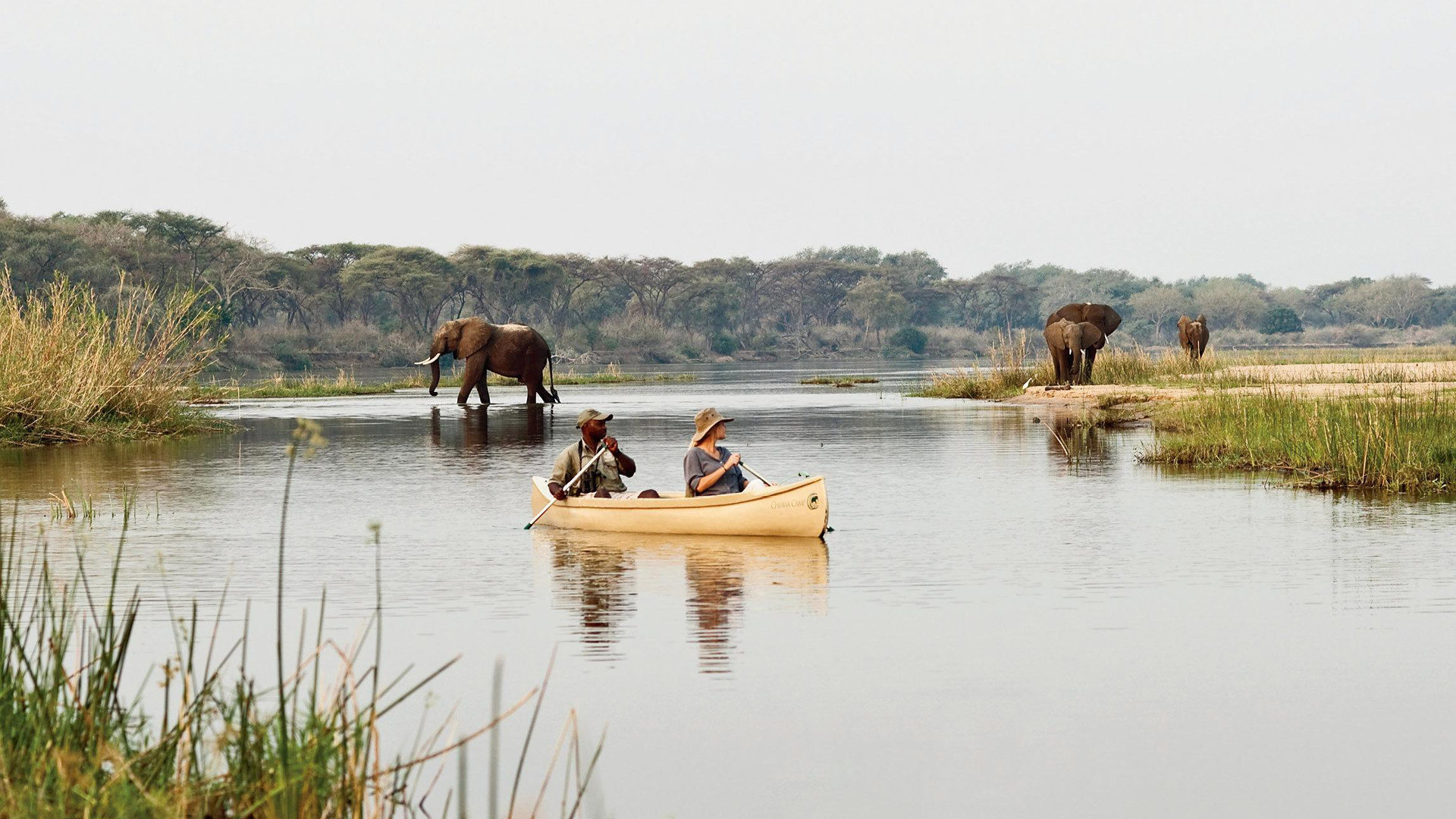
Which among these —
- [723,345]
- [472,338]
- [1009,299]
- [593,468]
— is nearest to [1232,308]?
[1009,299]

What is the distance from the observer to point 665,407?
1375 inches

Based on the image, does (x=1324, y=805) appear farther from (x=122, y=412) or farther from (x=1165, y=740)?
(x=122, y=412)

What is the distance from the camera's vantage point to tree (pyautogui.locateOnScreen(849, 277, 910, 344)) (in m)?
107

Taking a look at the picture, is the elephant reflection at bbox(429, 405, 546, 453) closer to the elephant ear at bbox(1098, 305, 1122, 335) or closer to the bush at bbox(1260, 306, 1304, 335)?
the elephant ear at bbox(1098, 305, 1122, 335)

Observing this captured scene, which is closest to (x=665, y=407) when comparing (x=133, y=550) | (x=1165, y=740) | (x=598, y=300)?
(x=133, y=550)

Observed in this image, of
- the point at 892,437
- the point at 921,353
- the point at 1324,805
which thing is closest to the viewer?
the point at 1324,805

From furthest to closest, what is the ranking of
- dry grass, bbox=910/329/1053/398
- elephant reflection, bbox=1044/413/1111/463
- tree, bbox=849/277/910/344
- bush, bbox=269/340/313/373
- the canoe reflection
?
tree, bbox=849/277/910/344, bush, bbox=269/340/313/373, dry grass, bbox=910/329/1053/398, elephant reflection, bbox=1044/413/1111/463, the canoe reflection

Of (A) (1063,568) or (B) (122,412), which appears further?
(B) (122,412)

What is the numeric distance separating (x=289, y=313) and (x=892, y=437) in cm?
6369

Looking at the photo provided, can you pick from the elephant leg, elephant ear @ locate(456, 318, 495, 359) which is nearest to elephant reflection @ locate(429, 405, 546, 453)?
the elephant leg

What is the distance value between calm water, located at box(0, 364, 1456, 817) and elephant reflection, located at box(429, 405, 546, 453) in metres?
5.60

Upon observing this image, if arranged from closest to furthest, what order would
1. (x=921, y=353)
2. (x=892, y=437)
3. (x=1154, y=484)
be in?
(x=1154, y=484), (x=892, y=437), (x=921, y=353)

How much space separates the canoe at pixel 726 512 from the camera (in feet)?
40.2

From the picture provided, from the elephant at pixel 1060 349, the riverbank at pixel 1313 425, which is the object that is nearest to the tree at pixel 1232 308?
the elephant at pixel 1060 349
